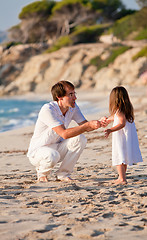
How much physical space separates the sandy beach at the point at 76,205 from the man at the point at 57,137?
209mm

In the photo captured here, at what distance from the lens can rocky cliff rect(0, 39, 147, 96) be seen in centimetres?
2859

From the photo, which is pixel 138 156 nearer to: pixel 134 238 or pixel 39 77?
pixel 134 238

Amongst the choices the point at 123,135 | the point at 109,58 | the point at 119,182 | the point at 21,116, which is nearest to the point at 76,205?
the point at 119,182

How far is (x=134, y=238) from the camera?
80.3 inches

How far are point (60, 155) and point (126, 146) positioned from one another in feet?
2.63

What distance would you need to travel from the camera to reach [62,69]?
117 ft

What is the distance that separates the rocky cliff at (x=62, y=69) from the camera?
93.8 ft

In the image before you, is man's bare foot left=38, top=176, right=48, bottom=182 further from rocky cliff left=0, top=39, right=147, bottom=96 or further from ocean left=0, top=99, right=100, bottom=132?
rocky cliff left=0, top=39, right=147, bottom=96

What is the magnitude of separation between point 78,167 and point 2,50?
39203 millimetres

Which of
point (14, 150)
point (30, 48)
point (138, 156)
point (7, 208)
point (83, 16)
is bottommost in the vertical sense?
point (7, 208)

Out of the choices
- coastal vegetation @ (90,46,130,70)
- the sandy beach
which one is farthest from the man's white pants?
coastal vegetation @ (90,46,130,70)

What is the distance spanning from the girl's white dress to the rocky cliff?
22.5 meters

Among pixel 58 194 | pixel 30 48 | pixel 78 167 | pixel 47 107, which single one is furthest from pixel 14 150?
pixel 30 48

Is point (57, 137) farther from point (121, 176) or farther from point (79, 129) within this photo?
point (121, 176)
